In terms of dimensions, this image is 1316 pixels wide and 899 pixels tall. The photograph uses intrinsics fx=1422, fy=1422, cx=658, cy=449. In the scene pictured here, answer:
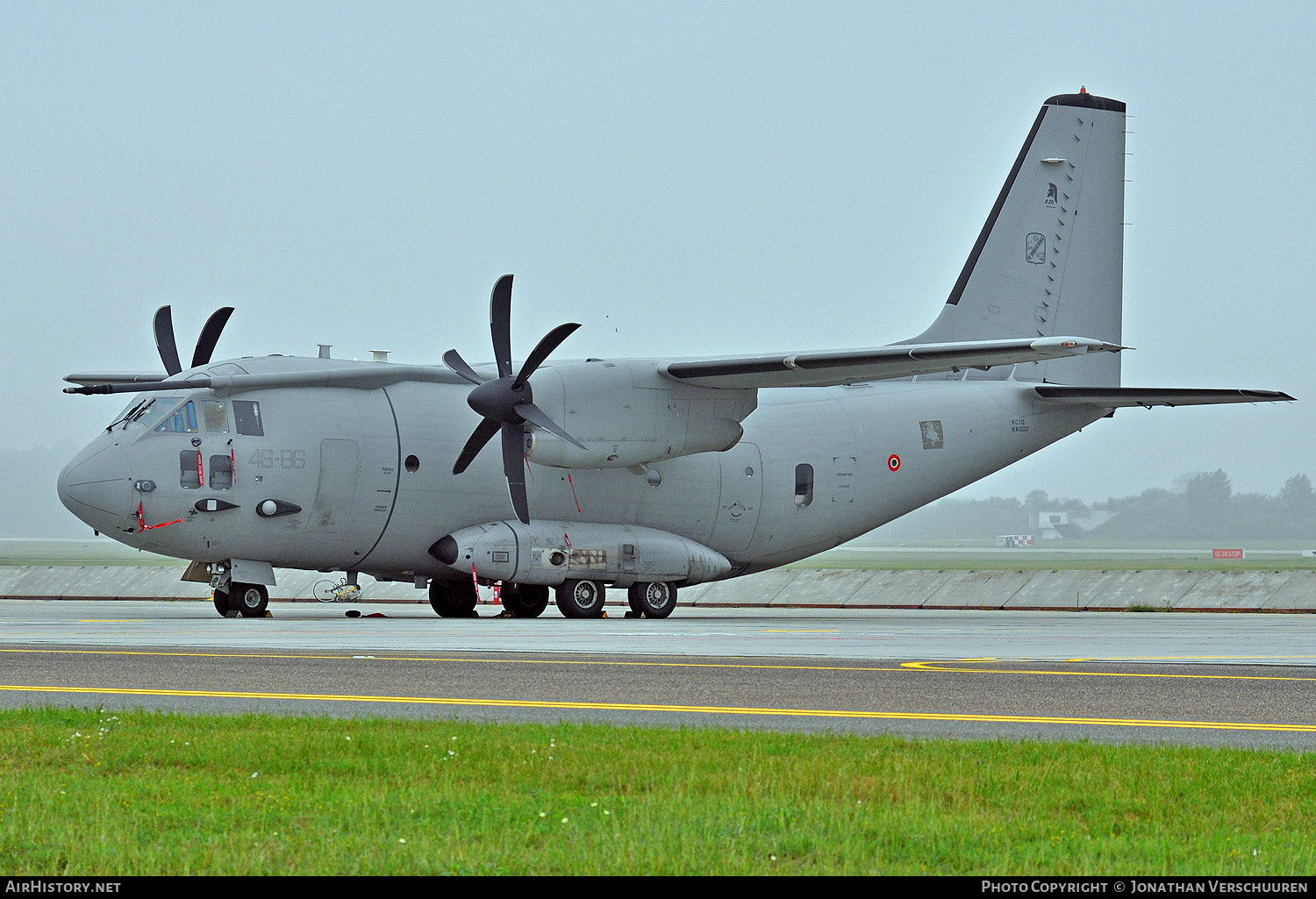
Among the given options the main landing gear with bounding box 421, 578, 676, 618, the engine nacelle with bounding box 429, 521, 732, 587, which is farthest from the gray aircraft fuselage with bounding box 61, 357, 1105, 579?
the main landing gear with bounding box 421, 578, 676, 618

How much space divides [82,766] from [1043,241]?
2961 centimetres

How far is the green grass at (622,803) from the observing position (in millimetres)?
5191

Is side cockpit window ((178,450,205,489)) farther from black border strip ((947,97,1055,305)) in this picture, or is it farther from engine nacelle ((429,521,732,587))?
black border strip ((947,97,1055,305))

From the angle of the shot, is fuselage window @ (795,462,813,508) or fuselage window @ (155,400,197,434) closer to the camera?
fuselage window @ (155,400,197,434)

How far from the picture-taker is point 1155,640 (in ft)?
63.4

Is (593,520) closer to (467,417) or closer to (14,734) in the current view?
(467,417)

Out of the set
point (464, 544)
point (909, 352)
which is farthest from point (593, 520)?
point (909, 352)

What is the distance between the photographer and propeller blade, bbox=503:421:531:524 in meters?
24.8

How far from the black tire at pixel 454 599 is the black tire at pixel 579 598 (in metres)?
2.79

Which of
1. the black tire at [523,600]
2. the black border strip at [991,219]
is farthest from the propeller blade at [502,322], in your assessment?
the black border strip at [991,219]

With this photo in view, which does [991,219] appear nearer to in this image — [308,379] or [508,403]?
[508,403]

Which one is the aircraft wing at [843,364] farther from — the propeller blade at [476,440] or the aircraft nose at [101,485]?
the aircraft nose at [101,485]

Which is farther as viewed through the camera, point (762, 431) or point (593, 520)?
point (762, 431)

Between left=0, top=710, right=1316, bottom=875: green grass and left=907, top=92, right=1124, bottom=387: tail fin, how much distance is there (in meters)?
25.5
